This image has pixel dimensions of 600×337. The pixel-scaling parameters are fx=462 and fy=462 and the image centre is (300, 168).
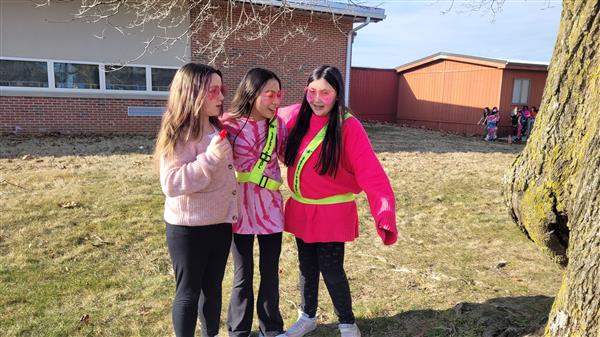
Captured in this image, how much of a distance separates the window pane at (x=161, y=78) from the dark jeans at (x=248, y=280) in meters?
11.0

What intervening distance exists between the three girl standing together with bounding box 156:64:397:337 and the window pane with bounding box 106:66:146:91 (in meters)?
10.7

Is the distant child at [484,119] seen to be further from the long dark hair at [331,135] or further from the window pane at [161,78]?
the long dark hair at [331,135]

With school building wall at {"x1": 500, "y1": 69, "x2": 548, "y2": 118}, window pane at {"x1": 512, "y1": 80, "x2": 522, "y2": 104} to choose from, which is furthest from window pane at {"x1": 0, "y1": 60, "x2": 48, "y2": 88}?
window pane at {"x1": 512, "y1": 80, "x2": 522, "y2": 104}

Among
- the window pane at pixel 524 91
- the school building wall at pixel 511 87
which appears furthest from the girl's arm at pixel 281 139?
the window pane at pixel 524 91

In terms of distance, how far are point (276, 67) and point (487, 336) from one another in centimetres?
1201

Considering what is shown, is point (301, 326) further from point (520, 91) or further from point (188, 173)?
point (520, 91)

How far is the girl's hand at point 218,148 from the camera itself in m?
2.31

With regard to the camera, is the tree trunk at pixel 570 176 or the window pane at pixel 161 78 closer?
the tree trunk at pixel 570 176

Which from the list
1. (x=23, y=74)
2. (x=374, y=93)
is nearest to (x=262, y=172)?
(x=23, y=74)

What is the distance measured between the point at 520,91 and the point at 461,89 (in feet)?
7.57

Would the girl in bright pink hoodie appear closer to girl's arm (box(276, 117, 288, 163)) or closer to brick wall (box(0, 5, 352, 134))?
girl's arm (box(276, 117, 288, 163))

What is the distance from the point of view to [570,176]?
2.32 meters

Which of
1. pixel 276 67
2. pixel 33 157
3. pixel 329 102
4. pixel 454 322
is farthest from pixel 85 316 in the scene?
pixel 276 67

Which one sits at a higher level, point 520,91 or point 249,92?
point 520,91
